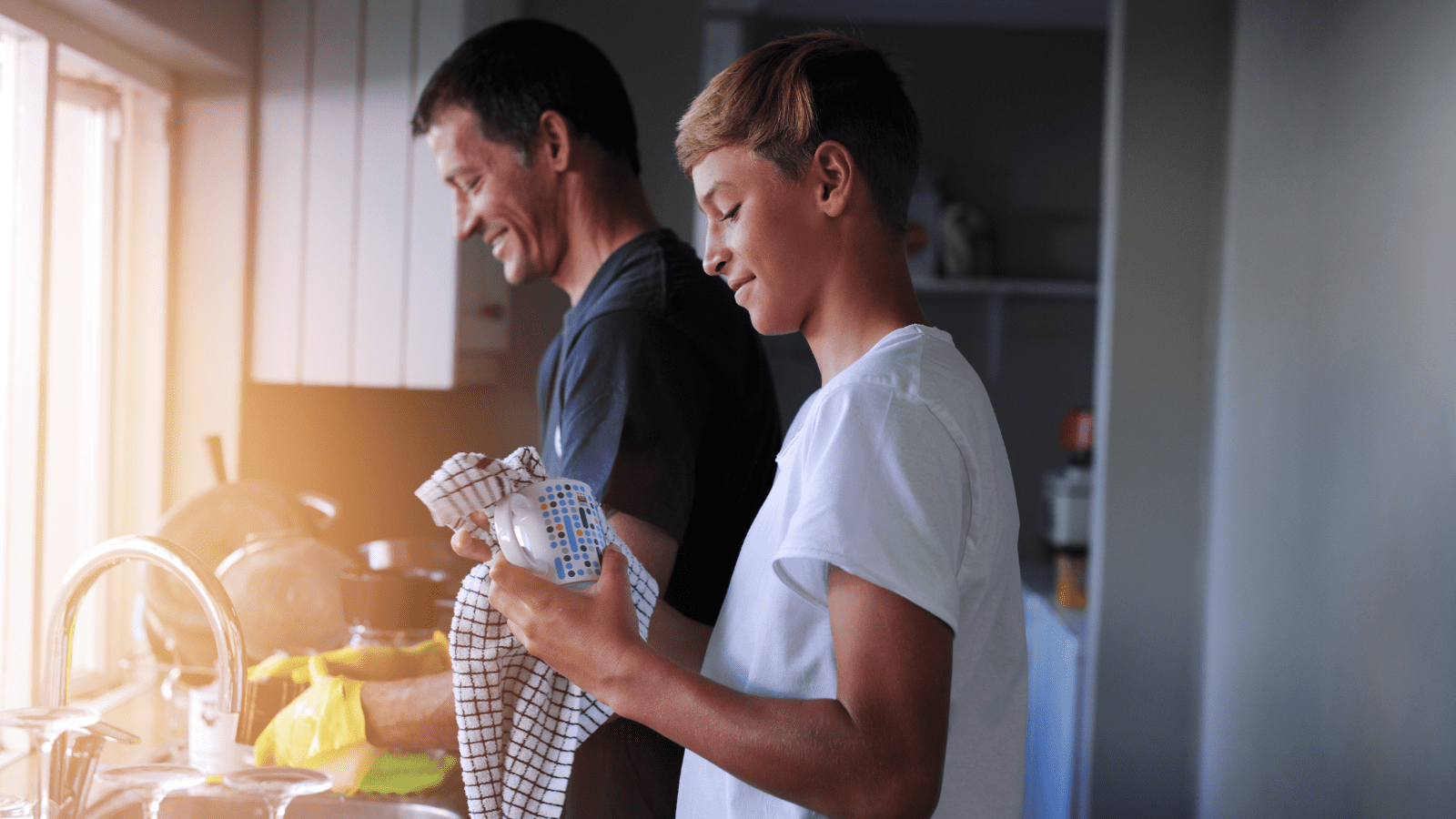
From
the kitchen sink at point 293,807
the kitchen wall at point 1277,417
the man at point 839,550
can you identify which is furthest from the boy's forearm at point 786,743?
the kitchen wall at point 1277,417

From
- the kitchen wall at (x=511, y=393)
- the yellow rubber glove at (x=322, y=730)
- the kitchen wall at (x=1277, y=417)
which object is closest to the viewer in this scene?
the yellow rubber glove at (x=322, y=730)

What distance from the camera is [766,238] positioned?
72cm

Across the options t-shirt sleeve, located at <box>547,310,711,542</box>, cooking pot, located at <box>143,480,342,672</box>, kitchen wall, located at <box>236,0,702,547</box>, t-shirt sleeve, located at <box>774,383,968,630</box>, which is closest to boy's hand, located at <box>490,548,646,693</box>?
t-shirt sleeve, located at <box>774,383,968,630</box>

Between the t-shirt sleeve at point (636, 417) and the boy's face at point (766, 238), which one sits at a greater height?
the boy's face at point (766, 238)

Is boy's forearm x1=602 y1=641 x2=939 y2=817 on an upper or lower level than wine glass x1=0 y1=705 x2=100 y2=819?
upper

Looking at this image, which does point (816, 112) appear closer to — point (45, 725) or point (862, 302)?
point (862, 302)

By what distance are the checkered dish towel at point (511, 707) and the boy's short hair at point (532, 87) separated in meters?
0.56

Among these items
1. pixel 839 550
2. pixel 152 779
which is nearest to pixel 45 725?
pixel 152 779

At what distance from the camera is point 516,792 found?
82 centimetres

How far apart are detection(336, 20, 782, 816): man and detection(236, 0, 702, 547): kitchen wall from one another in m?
0.96

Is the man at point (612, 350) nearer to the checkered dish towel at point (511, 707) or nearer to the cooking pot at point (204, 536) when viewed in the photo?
the checkered dish towel at point (511, 707)

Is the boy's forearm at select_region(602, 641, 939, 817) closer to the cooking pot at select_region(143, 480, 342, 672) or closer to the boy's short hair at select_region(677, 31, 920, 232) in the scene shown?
the boy's short hair at select_region(677, 31, 920, 232)

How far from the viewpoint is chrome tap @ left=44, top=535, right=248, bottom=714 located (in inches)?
34.5

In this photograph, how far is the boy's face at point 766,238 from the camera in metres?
0.72
